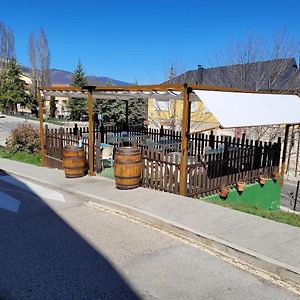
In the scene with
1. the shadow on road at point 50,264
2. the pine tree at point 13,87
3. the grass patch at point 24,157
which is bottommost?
Answer: the grass patch at point 24,157

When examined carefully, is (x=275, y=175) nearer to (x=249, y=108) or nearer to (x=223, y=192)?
(x=223, y=192)

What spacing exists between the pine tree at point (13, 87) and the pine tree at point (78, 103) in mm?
10608

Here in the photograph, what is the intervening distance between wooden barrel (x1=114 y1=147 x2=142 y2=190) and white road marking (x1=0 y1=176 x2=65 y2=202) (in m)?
1.43

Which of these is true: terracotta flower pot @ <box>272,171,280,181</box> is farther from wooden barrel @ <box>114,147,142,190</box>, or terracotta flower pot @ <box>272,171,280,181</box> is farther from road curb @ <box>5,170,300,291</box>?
road curb @ <box>5,170,300,291</box>

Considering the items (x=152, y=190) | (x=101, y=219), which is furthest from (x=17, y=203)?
(x=152, y=190)

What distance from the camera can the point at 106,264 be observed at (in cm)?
436

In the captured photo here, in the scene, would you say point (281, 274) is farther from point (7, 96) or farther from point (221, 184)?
point (7, 96)


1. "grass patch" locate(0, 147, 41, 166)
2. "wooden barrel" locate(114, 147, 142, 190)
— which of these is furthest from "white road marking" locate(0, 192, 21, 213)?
"grass patch" locate(0, 147, 41, 166)

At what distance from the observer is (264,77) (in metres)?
21.4

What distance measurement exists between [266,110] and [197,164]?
2370 mm

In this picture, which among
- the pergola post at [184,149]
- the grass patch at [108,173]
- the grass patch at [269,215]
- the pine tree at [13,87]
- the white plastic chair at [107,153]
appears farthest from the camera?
the pine tree at [13,87]

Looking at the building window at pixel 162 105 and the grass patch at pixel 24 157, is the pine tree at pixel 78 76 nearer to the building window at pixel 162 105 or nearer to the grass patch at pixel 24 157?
the building window at pixel 162 105

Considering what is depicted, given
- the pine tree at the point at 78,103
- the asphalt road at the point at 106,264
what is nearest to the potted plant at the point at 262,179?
the asphalt road at the point at 106,264

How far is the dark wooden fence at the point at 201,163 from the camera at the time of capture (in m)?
7.60
